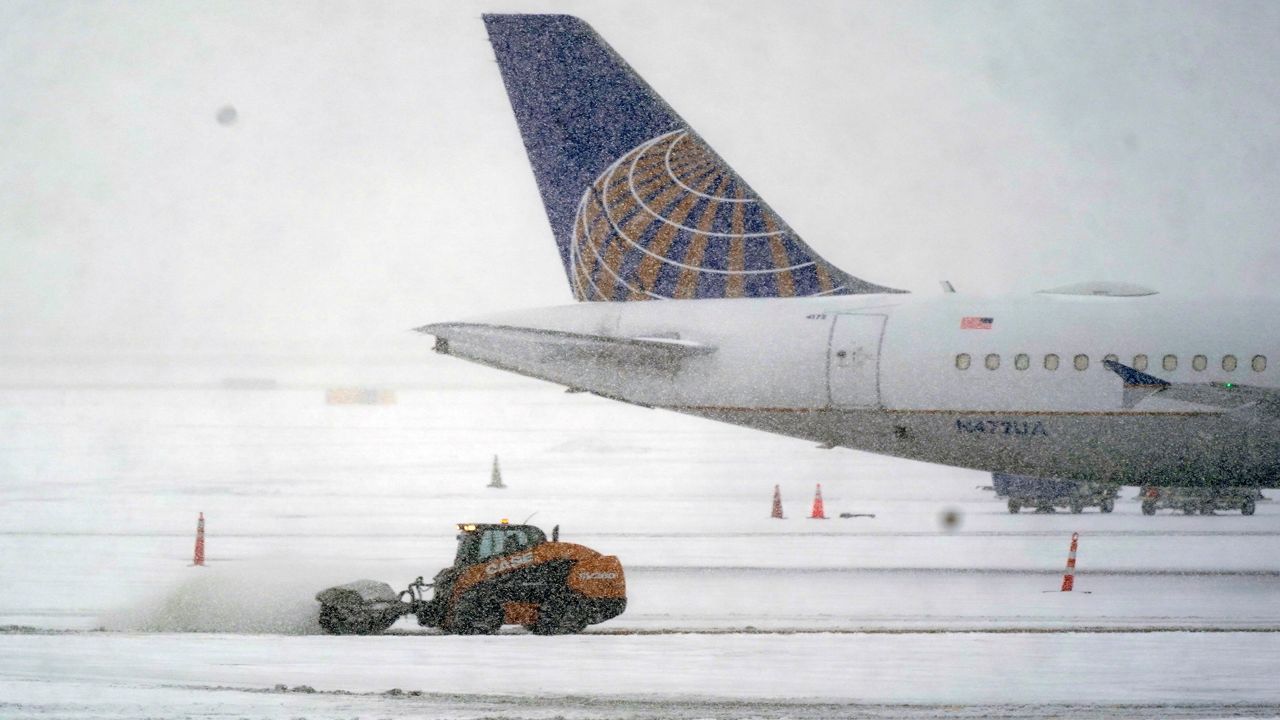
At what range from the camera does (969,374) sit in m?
30.3

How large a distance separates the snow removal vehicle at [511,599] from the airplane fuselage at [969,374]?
846cm

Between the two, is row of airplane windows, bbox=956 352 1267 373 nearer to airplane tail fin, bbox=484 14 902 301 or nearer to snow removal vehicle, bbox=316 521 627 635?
airplane tail fin, bbox=484 14 902 301

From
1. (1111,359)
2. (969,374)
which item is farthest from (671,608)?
(1111,359)

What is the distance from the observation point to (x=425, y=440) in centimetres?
11519

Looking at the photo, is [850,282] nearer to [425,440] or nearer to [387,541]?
[387,541]

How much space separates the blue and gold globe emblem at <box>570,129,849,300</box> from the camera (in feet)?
109

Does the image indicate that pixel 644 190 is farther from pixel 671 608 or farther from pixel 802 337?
pixel 671 608

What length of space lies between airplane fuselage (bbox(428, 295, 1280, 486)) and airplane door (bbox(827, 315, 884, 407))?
3cm

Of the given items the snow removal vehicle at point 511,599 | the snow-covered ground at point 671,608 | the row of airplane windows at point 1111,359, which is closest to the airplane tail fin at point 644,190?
the row of airplane windows at point 1111,359

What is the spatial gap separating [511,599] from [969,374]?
11.3m

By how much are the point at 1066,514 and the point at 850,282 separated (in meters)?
21.1

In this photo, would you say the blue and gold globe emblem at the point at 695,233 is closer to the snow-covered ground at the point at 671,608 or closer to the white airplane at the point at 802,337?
the white airplane at the point at 802,337

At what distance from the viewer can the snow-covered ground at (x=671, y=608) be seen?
17.2 meters

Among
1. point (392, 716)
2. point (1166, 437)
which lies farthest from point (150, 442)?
point (392, 716)
